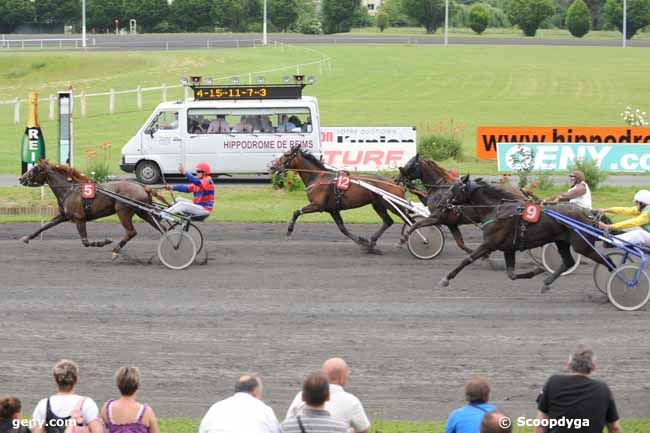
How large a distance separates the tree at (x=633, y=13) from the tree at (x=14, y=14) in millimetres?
45133

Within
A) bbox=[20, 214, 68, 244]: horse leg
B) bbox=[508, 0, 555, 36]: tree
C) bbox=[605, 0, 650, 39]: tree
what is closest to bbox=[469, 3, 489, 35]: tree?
bbox=[508, 0, 555, 36]: tree

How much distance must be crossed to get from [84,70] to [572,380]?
51.1 m

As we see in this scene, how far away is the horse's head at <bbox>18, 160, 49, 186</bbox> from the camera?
1680 cm

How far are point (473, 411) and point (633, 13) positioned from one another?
3214 inches

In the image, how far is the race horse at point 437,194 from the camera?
15.3 metres

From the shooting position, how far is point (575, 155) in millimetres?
25188

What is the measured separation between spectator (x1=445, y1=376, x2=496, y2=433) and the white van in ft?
59.7

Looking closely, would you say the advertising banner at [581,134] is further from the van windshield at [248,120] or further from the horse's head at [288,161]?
the horse's head at [288,161]

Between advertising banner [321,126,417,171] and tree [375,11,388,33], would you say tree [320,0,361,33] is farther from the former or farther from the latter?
advertising banner [321,126,417,171]

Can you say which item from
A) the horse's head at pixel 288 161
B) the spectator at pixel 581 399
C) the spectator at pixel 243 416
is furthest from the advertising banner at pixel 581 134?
the spectator at pixel 243 416

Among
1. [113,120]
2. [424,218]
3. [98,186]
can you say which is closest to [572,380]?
[424,218]

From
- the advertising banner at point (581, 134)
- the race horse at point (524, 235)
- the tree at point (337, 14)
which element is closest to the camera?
the race horse at point (524, 235)

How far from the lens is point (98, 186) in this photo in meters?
16.4

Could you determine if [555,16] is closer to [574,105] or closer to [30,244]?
[574,105]
